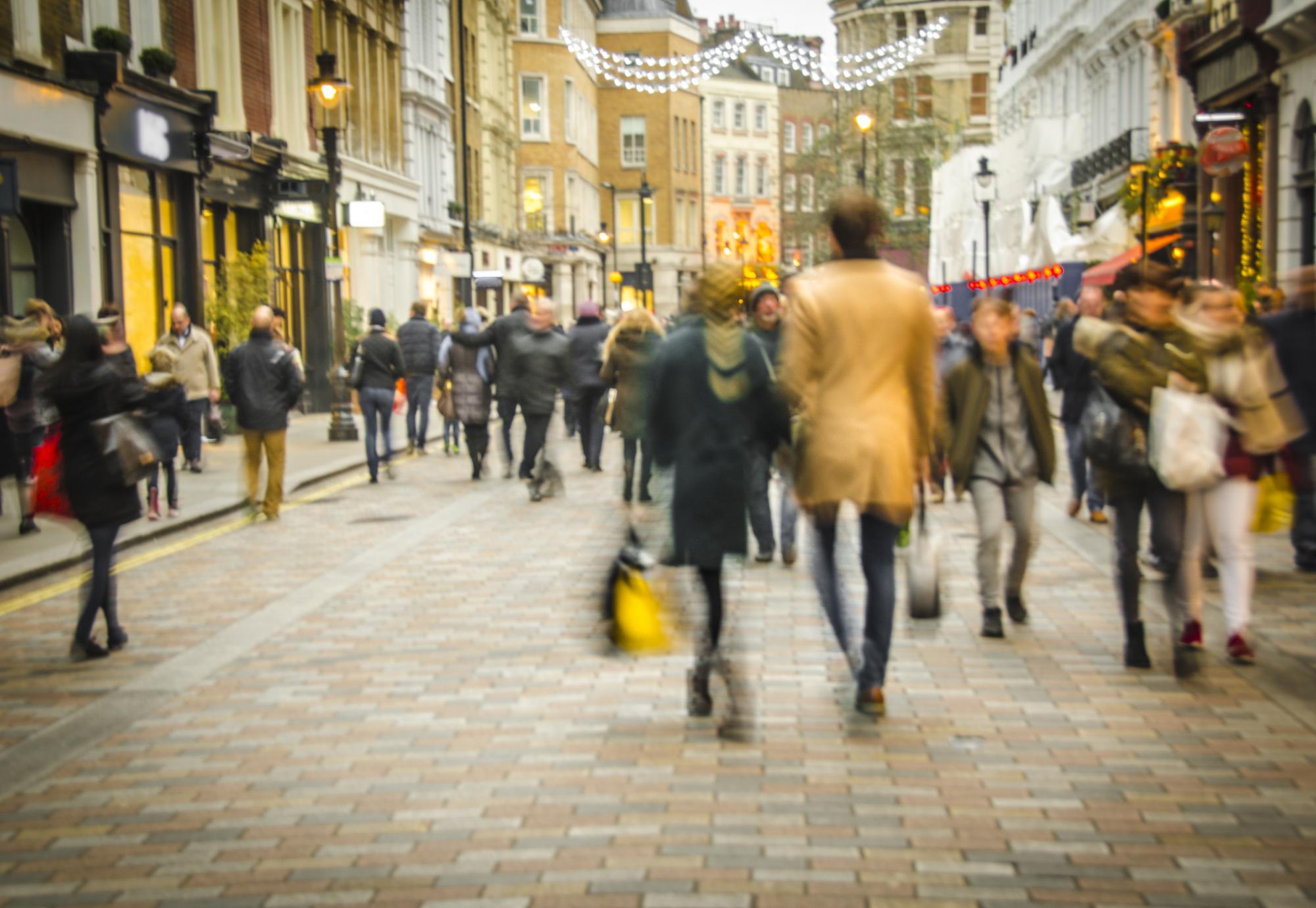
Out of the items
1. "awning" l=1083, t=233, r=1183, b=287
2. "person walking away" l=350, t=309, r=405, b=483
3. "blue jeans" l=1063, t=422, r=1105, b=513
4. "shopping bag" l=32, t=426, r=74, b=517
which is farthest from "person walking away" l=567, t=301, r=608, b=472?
"awning" l=1083, t=233, r=1183, b=287

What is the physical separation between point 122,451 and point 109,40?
1486 cm

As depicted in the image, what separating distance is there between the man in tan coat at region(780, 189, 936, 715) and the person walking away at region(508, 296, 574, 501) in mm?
10018

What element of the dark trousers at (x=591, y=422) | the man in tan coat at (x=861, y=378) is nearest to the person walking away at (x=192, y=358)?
the dark trousers at (x=591, y=422)

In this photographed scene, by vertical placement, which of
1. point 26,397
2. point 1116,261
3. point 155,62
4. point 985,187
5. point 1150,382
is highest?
point 155,62

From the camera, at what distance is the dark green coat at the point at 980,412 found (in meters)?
8.72

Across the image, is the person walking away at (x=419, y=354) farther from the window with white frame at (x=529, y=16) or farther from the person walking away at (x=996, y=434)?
the window with white frame at (x=529, y=16)

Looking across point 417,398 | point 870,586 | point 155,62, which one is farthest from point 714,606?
point 155,62

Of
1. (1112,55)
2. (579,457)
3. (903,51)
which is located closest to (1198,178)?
(1112,55)

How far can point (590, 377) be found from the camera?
62.7 ft

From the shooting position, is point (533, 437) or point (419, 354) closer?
point (533, 437)

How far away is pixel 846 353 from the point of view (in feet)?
21.5

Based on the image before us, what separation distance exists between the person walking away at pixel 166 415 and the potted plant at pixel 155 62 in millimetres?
8273

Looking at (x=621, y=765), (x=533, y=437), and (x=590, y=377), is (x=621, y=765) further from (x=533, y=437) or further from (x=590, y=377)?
(x=590, y=377)

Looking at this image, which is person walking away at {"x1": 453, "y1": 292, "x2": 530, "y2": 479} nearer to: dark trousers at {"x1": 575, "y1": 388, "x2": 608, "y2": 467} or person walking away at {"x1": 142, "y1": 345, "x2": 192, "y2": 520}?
dark trousers at {"x1": 575, "y1": 388, "x2": 608, "y2": 467}
